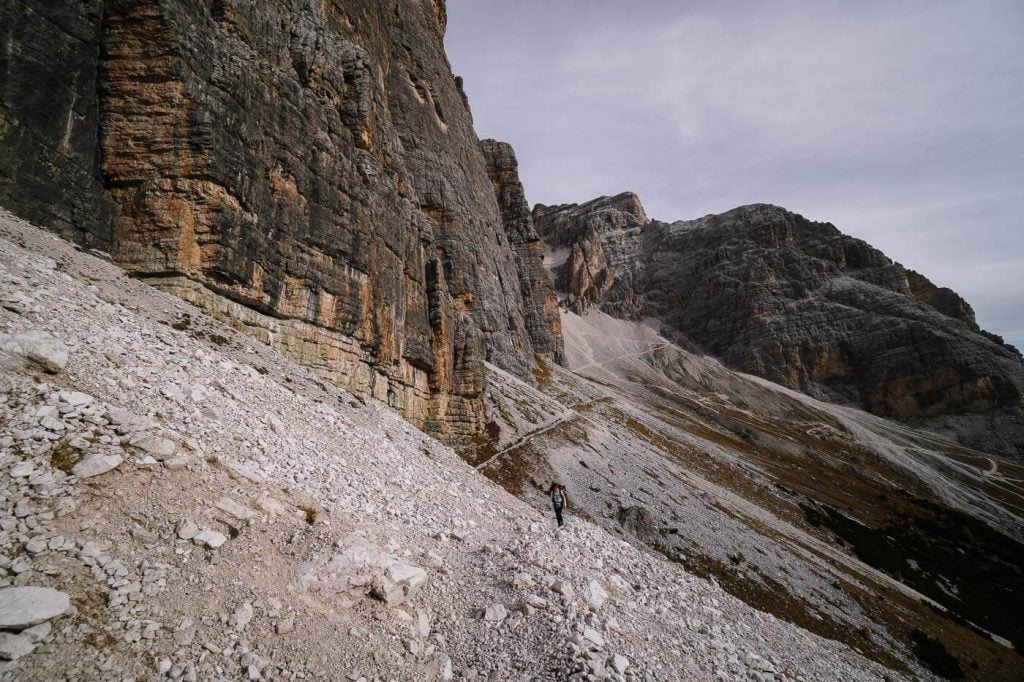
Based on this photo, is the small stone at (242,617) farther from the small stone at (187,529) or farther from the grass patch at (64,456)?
the grass patch at (64,456)

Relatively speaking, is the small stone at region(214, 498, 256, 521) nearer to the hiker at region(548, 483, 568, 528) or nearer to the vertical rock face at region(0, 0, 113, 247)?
the hiker at region(548, 483, 568, 528)

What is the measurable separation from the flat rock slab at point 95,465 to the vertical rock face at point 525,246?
11491 centimetres

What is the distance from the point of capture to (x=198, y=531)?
26.7 feet

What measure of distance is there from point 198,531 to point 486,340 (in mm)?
66902

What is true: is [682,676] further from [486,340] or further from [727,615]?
[486,340]

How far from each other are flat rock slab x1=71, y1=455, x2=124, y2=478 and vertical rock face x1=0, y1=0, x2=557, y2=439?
50.6 feet

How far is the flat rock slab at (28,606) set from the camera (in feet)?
17.5

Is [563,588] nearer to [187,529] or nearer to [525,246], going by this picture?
[187,529]

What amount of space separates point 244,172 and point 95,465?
2068 centimetres

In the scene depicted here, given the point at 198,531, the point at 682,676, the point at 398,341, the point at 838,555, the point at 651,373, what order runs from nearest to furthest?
the point at 198,531 < the point at 682,676 < the point at 398,341 < the point at 838,555 < the point at 651,373

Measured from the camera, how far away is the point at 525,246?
127 meters

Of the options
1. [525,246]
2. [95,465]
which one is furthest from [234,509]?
[525,246]

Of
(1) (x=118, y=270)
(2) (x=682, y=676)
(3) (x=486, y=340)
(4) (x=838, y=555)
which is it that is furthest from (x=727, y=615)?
(3) (x=486, y=340)

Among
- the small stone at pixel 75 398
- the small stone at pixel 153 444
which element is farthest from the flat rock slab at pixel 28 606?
the small stone at pixel 75 398
